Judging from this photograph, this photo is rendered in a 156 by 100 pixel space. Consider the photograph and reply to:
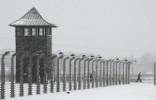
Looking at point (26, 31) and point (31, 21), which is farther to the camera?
point (31, 21)

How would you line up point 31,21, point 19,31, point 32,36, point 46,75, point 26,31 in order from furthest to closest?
point 31,21 < point 19,31 < point 26,31 < point 32,36 < point 46,75

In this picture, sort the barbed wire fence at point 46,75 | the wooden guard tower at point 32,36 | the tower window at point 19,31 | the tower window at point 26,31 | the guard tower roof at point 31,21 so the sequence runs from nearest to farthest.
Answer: the barbed wire fence at point 46,75
the wooden guard tower at point 32,36
the tower window at point 26,31
the tower window at point 19,31
the guard tower roof at point 31,21

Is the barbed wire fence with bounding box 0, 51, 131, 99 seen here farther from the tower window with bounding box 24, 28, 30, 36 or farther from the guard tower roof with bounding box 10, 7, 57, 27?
the guard tower roof with bounding box 10, 7, 57, 27

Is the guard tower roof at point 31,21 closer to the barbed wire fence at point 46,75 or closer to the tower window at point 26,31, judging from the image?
the tower window at point 26,31

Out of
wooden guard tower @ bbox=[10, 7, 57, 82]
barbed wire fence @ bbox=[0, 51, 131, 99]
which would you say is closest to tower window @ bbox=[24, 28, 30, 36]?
wooden guard tower @ bbox=[10, 7, 57, 82]

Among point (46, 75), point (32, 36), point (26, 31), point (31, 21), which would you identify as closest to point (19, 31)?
point (26, 31)

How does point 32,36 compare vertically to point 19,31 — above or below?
below

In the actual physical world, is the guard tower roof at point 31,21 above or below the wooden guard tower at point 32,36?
above

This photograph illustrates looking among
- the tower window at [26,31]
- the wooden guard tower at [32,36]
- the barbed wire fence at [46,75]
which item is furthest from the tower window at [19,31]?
the barbed wire fence at [46,75]

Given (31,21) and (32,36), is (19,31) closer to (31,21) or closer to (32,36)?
(32,36)

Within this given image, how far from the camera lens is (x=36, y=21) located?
66.5 m

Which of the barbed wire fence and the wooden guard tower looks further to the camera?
the wooden guard tower

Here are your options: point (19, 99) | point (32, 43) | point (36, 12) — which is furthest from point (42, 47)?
point (19, 99)

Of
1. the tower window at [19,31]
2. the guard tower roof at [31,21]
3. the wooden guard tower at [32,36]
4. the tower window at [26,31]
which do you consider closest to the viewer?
the wooden guard tower at [32,36]
